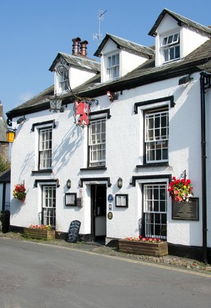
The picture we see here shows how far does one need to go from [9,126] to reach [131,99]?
7.97 meters

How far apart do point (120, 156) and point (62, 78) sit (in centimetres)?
569

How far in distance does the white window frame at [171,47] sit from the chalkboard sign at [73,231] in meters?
7.03

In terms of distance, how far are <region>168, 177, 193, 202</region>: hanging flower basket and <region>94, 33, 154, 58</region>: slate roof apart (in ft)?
20.2

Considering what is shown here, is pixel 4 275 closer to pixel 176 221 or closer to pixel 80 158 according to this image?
pixel 176 221

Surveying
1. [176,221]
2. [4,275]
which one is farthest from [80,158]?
[4,275]

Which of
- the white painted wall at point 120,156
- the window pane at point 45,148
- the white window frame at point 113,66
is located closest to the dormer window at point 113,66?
the white window frame at point 113,66

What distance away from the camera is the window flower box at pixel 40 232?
58.6 feet

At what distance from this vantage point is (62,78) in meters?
19.7

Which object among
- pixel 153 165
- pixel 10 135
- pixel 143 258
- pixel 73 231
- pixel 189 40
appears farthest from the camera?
pixel 10 135

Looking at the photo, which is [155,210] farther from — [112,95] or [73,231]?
[112,95]

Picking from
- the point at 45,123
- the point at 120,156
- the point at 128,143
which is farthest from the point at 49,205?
the point at 128,143

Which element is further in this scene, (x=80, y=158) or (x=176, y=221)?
(x=80, y=158)

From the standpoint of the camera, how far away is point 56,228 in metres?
18.4

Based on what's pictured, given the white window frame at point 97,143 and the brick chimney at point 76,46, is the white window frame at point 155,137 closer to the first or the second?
the white window frame at point 97,143
